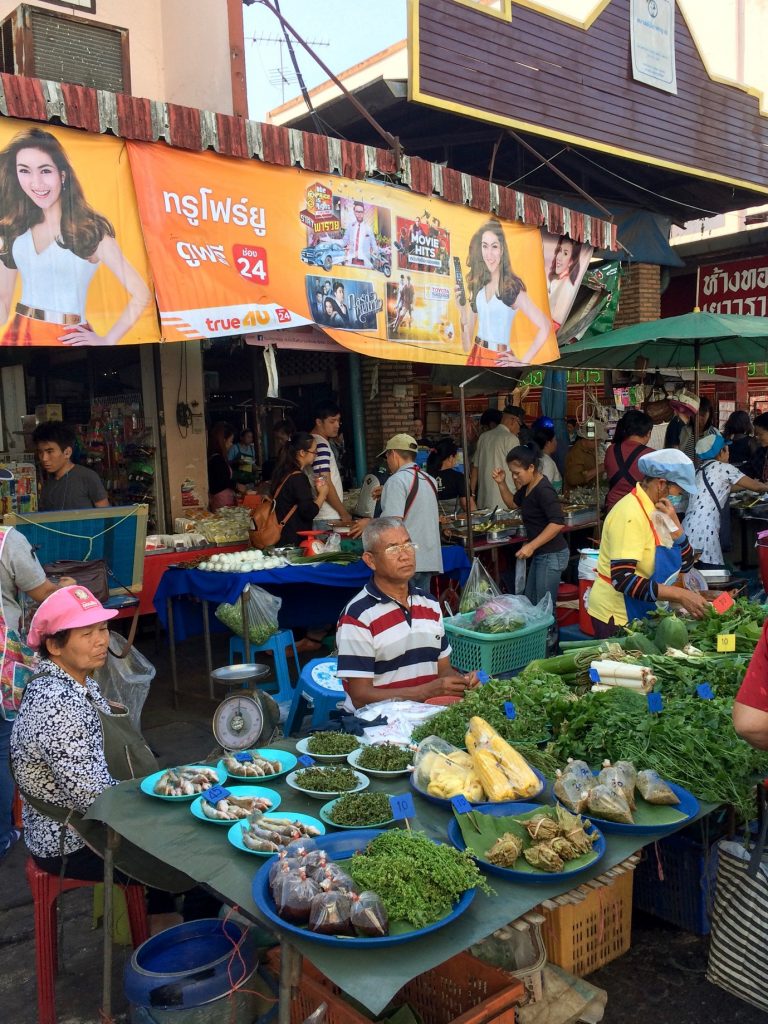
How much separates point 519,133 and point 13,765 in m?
10.1

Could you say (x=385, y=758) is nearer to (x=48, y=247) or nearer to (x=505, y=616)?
(x=505, y=616)

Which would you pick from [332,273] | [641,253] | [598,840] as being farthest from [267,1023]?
[641,253]

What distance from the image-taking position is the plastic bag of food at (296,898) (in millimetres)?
2188

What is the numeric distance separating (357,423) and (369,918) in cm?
1038

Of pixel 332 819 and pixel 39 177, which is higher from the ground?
pixel 39 177

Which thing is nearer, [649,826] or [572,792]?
[649,826]

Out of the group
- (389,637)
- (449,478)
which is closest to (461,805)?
(389,637)

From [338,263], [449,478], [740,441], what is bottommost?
[449,478]

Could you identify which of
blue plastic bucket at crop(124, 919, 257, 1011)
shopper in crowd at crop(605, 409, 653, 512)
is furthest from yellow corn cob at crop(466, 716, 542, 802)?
shopper in crowd at crop(605, 409, 653, 512)

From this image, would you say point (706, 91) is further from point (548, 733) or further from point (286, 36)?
point (548, 733)

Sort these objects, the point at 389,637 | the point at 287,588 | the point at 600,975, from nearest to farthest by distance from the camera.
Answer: the point at 600,975, the point at 389,637, the point at 287,588

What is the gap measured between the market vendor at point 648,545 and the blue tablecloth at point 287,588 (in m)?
2.68

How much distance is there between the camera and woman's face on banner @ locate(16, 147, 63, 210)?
519cm

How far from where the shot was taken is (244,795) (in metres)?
2.94
